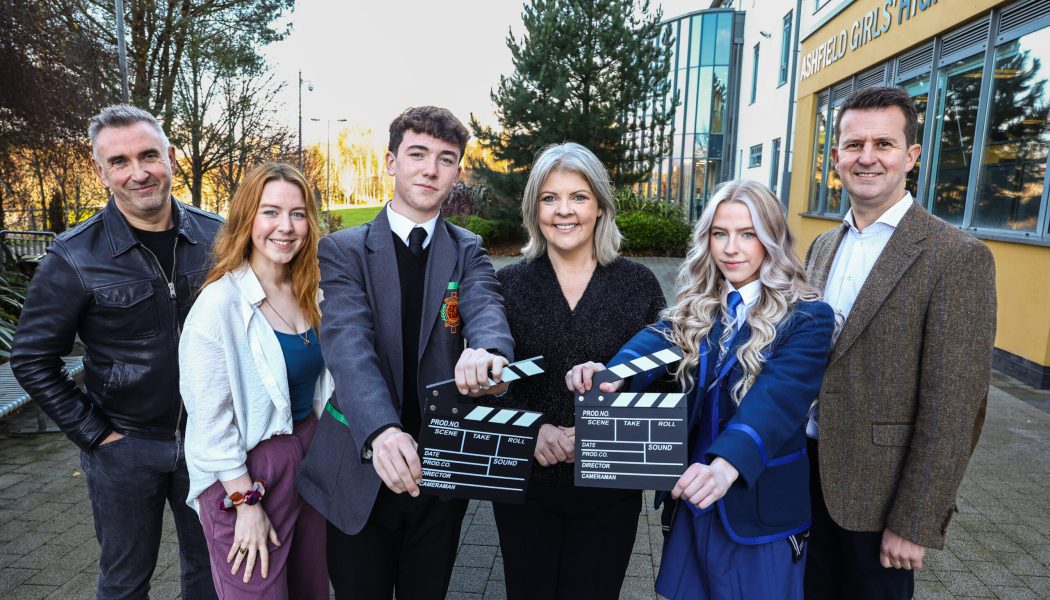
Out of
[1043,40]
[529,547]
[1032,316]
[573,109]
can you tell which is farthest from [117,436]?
[573,109]

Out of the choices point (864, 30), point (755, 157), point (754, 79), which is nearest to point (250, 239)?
point (864, 30)

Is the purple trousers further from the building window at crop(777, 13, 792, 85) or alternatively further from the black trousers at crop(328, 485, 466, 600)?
the building window at crop(777, 13, 792, 85)

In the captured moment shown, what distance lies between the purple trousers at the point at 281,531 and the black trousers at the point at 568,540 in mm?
754

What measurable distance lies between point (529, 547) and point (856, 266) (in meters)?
1.66

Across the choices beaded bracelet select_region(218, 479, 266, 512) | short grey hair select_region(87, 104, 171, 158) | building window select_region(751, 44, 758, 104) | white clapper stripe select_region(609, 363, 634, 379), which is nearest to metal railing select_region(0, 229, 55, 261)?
short grey hair select_region(87, 104, 171, 158)

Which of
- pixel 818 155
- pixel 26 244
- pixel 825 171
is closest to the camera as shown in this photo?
pixel 26 244

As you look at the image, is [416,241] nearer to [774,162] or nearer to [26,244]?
[26,244]

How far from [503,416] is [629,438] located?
0.39 m

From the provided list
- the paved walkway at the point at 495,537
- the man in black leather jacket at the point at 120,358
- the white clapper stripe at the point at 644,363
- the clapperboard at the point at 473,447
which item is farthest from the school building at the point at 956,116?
the man in black leather jacket at the point at 120,358

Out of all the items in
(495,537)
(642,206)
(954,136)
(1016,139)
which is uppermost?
(954,136)

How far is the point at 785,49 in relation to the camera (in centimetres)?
2125

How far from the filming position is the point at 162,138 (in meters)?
2.92

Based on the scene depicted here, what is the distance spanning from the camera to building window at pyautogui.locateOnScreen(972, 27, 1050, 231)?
296 inches

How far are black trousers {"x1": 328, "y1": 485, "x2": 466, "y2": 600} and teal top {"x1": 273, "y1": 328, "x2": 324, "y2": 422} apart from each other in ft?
1.54
